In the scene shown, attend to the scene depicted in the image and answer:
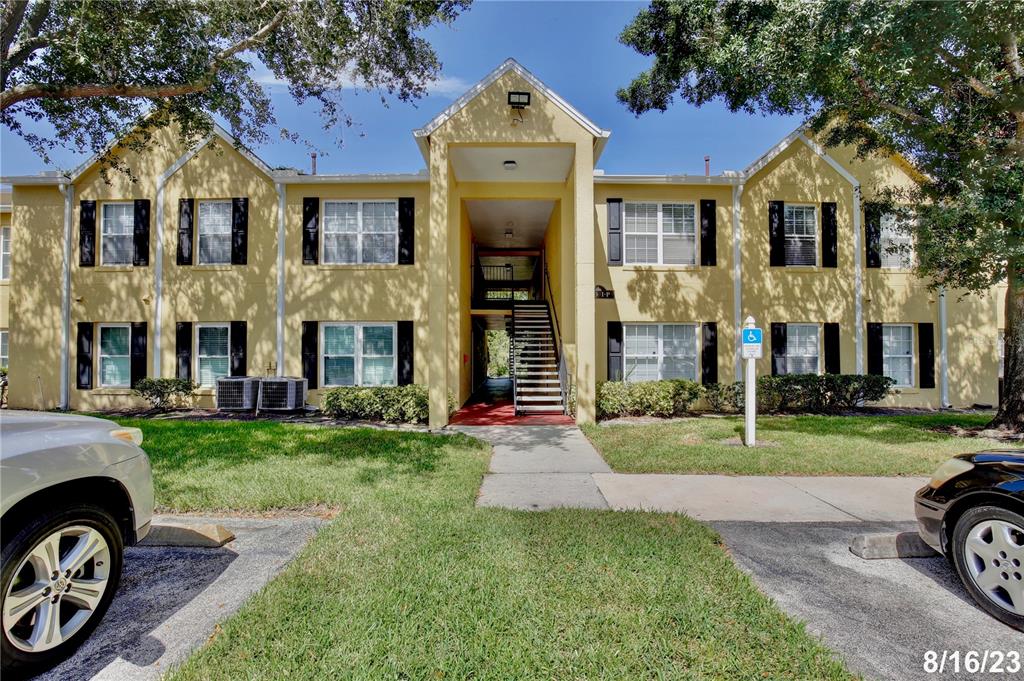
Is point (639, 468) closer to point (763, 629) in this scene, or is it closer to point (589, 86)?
point (763, 629)

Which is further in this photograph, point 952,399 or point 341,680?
point 952,399

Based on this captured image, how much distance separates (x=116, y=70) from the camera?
7324 millimetres

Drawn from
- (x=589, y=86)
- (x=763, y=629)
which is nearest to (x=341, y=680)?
(x=763, y=629)

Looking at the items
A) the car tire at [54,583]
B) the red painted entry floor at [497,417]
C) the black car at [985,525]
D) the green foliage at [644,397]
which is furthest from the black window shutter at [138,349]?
the black car at [985,525]

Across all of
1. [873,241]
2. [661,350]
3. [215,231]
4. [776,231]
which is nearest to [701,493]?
[661,350]

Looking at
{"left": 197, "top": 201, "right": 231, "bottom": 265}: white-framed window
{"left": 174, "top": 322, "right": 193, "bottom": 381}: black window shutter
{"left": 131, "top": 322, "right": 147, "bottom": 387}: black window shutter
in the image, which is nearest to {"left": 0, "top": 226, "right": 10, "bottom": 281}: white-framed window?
{"left": 131, "top": 322, "right": 147, "bottom": 387}: black window shutter

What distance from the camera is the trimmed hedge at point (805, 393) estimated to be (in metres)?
11.0

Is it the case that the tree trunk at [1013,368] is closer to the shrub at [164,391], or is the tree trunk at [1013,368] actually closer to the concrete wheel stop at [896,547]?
the concrete wheel stop at [896,547]

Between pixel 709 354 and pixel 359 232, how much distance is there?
9.53 m

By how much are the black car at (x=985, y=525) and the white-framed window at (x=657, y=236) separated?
9.29 m

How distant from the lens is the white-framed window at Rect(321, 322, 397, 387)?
11609 millimetres

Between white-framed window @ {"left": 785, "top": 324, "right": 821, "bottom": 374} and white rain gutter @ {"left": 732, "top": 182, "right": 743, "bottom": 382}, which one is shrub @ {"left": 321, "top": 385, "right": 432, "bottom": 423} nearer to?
white rain gutter @ {"left": 732, "top": 182, "right": 743, "bottom": 382}

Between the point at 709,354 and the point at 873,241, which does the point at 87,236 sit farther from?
the point at 873,241

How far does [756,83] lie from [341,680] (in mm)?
10555
